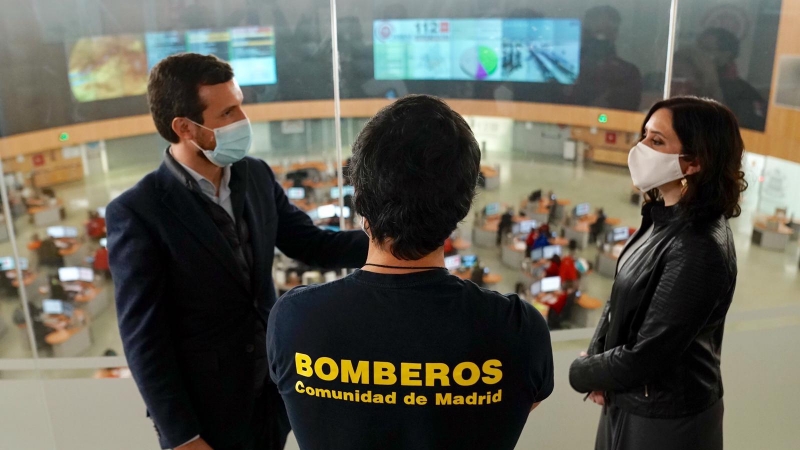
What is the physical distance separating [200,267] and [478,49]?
442cm

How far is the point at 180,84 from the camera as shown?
5.42 feet

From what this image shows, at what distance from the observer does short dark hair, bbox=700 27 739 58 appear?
4672 mm

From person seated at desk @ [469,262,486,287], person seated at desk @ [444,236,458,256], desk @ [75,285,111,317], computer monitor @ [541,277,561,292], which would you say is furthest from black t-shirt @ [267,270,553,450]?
computer monitor @ [541,277,561,292]

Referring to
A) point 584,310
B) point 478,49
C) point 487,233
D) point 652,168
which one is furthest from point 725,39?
point 487,233

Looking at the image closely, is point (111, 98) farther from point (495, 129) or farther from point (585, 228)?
point (585, 228)

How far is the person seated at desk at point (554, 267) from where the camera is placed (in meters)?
9.05

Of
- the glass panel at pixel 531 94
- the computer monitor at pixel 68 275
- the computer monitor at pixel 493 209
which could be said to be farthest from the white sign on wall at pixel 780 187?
the computer monitor at pixel 68 275

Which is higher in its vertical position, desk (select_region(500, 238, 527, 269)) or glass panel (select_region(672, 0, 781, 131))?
glass panel (select_region(672, 0, 781, 131))

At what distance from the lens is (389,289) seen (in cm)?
96

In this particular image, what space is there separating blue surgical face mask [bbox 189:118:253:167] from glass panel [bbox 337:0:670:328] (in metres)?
0.39

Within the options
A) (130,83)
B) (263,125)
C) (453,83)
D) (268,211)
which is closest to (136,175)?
(130,83)

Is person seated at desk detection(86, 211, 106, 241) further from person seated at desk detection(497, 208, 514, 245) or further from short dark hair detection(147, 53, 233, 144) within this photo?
short dark hair detection(147, 53, 233, 144)

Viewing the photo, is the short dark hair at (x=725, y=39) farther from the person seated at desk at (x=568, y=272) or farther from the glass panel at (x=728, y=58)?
Result: the person seated at desk at (x=568, y=272)

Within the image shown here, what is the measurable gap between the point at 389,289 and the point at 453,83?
192 inches
